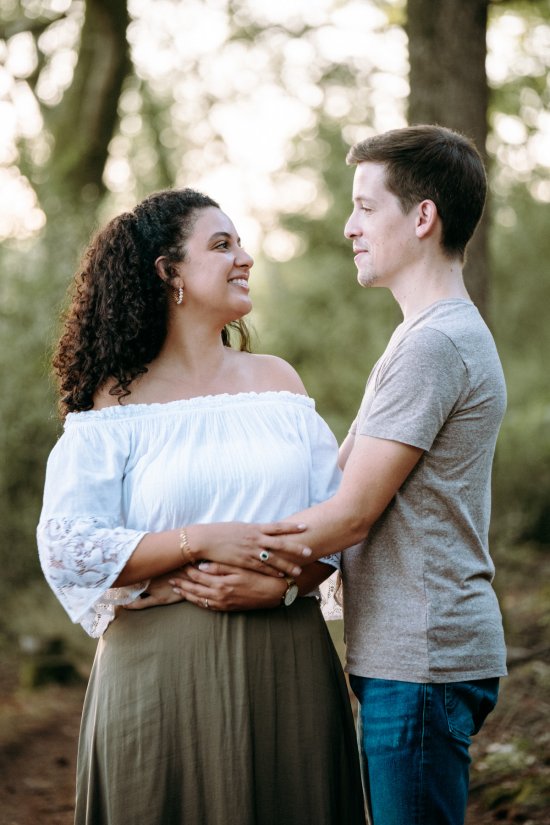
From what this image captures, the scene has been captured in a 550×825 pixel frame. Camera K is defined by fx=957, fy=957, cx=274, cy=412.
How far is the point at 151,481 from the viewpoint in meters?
2.59

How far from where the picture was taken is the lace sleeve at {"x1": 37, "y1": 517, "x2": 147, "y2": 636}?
2471mm

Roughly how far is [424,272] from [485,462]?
1.74ft

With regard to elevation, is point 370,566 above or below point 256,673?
above

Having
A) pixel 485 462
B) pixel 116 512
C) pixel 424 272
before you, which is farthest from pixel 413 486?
pixel 116 512

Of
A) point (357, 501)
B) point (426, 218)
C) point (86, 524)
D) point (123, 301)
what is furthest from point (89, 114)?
point (357, 501)

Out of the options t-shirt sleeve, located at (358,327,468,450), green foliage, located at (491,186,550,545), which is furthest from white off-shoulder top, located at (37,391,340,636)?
green foliage, located at (491,186,550,545)

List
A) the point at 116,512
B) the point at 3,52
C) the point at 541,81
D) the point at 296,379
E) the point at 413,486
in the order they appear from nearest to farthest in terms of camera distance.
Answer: the point at 413,486, the point at 116,512, the point at 296,379, the point at 541,81, the point at 3,52

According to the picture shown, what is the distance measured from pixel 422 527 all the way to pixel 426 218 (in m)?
0.81

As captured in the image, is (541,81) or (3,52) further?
(3,52)

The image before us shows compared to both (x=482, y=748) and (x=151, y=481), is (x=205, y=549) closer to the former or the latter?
(x=151, y=481)

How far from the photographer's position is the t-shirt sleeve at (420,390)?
234cm

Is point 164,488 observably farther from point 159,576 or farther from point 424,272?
point 424,272

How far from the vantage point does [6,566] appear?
7293mm

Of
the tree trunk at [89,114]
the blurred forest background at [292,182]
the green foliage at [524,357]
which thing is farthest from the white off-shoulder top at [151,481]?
the green foliage at [524,357]
